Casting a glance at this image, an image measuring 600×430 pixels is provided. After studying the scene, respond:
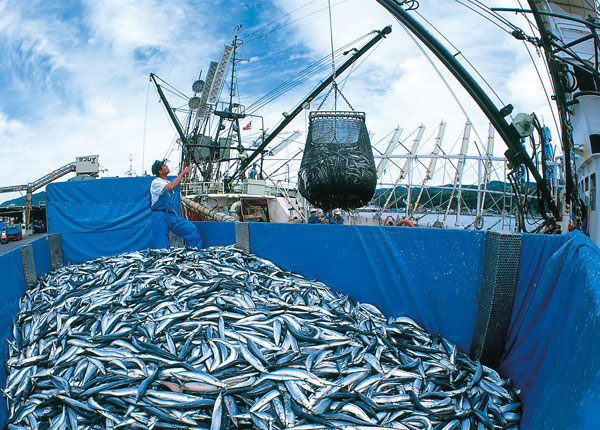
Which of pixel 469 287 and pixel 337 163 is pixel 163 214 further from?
pixel 469 287

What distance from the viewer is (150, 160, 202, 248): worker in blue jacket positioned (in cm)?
774

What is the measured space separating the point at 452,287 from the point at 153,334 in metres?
2.96

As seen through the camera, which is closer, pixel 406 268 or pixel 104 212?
pixel 406 268

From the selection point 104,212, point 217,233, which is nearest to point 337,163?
point 217,233

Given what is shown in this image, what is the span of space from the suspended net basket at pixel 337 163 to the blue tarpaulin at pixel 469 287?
1.81 feet

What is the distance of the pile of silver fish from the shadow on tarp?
243mm

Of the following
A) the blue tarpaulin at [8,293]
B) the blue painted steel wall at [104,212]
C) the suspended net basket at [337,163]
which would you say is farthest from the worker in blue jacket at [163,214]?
the suspended net basket at [337,163]

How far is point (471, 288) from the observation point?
142 inches

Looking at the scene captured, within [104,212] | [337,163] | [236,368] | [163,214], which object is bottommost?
[236,368]

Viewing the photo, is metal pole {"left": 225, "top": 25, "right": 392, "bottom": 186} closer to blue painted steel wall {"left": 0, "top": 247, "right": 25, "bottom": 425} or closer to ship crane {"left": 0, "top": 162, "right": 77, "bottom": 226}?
blue painted steel wall {"left": 0, "top": 247, "right": 25, "bottom": 425}

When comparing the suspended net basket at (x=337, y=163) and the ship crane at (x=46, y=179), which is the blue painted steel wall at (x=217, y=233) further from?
the ship crane at (x=46, y=179)

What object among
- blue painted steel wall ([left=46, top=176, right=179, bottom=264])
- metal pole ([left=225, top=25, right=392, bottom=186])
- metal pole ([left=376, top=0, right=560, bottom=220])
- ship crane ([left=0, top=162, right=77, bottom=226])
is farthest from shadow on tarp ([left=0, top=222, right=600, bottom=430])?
ship crane ([left=0, top=162, right=77, bottom=226])

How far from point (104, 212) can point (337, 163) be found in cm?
687

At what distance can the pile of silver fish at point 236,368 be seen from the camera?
8.20 ft
